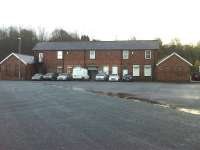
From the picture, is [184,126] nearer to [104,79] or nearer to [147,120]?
[147,120]

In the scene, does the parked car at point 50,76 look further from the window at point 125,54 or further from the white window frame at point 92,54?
the window at point 125,54

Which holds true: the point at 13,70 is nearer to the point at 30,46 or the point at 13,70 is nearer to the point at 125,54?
the point at 125,54

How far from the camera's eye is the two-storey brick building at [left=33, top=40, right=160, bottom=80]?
244 feet

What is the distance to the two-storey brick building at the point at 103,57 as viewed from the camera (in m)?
74.5

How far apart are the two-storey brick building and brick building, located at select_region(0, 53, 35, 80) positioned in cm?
369

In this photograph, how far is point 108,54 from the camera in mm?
76812

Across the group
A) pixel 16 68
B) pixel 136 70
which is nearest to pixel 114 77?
pixel 136 70

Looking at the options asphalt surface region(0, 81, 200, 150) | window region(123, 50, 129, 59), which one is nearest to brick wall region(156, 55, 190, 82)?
window region(123, 50, 129, 59)

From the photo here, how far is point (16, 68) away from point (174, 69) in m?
27.8

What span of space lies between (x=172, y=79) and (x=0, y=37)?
64.8 metres

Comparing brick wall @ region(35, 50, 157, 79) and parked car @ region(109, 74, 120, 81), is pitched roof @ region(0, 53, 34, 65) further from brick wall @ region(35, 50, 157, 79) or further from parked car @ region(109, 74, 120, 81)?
parked car @ region(109, 74, 120, 81)

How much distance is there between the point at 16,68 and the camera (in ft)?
254

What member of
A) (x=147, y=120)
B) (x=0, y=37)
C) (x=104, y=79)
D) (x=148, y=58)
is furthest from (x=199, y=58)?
(x=147, y=120)

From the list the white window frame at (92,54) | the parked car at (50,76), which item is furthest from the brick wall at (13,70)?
the white window frame at (92,54)
